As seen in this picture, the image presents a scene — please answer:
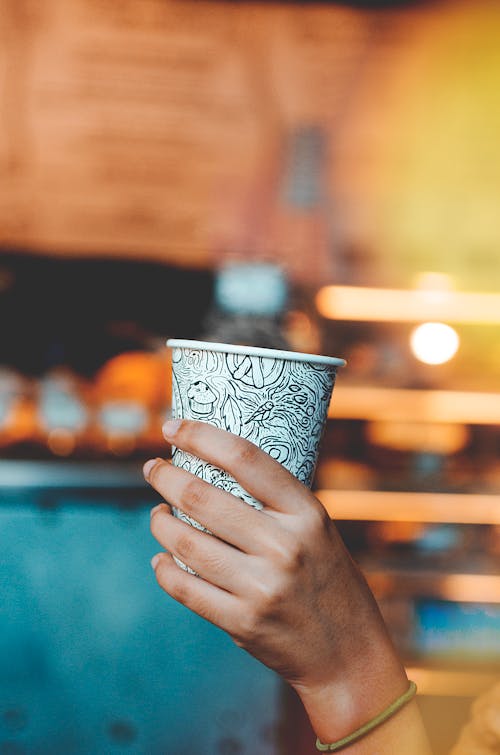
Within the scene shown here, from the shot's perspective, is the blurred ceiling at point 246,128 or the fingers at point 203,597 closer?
the fingers at point 203,597

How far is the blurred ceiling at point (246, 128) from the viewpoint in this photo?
248cm

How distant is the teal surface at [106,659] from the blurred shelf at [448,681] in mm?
916

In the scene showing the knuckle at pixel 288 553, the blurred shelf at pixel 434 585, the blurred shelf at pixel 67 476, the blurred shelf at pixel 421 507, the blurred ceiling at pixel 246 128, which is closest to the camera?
the knuckle at pixel 288 553

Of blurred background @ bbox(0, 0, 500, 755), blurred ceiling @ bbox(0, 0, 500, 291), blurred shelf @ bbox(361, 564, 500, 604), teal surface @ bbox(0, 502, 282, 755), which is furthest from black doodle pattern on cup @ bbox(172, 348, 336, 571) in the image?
blurred shelf @ bbox(361, 564, 500, 604)

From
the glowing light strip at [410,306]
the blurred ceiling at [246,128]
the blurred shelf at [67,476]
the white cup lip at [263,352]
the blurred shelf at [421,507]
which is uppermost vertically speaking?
the blurred ceiling at [246,128]

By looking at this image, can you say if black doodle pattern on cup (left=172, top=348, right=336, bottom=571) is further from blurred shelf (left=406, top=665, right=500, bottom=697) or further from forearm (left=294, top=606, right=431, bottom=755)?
blurred shelf (left=406, top=665, right=500, bottom=697)

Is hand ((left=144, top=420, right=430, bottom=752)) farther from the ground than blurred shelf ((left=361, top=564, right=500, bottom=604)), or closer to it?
farther from the ground

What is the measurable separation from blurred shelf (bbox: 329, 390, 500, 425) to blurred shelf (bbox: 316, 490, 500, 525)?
0.29m

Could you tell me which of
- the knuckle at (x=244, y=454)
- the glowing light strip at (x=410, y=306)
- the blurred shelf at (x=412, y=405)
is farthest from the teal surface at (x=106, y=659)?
the knuckle at (x=244, y=454)

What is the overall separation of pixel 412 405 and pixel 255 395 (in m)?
2.40

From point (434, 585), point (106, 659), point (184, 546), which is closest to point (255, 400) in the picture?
point (184, 546)

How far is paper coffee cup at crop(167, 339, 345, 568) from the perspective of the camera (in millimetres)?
558

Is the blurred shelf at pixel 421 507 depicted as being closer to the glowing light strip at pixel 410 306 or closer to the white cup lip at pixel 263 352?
the glowing light strip at pixel 410 306

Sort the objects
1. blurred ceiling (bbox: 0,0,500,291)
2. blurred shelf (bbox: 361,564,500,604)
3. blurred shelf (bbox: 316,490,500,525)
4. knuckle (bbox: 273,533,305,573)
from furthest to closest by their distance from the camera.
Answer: blurred shelf (bbox: 316,490,500,525), blurred shelf (bbox: 361,564,500,604), blurred ceiling (bbox: 0,0,500,291), knuckle (bbox: 273,533,305,573)
